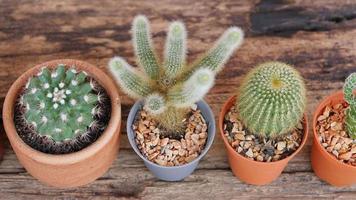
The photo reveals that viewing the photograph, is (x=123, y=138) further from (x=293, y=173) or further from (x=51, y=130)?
(x=293, y=173)

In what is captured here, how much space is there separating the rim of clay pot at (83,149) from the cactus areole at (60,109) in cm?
3

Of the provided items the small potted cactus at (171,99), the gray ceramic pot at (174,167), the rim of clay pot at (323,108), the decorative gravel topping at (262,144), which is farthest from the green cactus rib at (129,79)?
the rim of clay pot at (323,108)

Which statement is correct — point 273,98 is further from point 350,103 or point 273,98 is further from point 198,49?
point 198,49

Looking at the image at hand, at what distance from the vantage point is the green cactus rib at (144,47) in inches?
52.7

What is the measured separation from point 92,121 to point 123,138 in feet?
0.74

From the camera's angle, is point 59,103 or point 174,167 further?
point 174,167

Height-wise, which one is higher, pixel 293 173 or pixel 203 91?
pixel 203 91

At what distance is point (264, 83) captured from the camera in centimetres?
129

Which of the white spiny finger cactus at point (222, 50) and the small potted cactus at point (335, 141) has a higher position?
the white spiny finger cactus at point (222, 50)

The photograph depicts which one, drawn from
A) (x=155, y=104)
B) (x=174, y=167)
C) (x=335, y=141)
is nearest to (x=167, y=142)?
(x=174, y=167)

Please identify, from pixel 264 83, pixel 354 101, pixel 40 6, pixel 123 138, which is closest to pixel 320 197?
pixel 354 101

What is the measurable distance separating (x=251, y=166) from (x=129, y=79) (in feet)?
1.17

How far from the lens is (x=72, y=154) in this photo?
53.4 inches

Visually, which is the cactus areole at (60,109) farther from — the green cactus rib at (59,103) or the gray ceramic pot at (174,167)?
the gray ceramic pot at (174,167)
